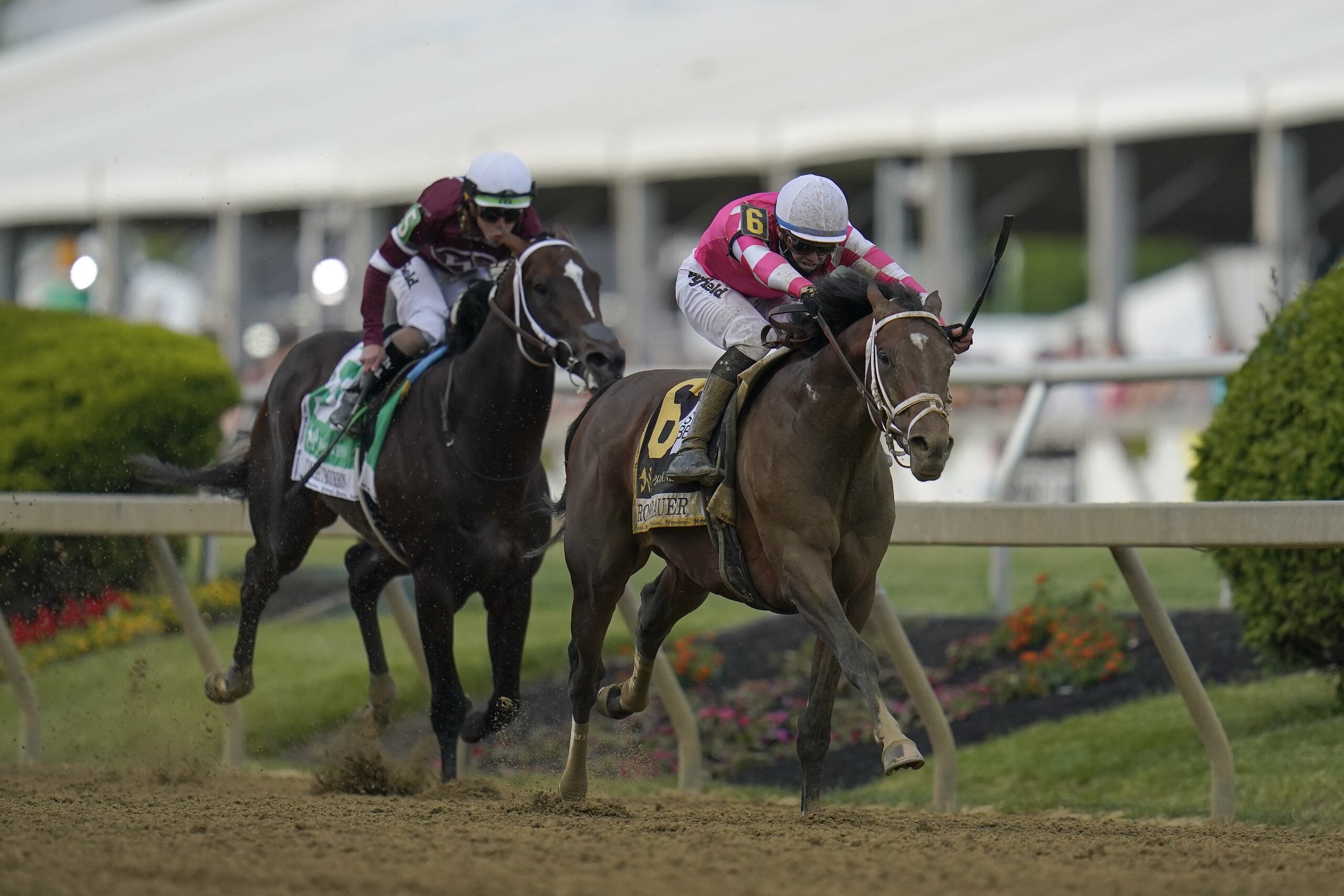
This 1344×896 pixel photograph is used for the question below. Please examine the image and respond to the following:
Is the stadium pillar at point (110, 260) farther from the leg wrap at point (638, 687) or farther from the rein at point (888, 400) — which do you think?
the rein at point (888, 400)

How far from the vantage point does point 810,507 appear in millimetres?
5082

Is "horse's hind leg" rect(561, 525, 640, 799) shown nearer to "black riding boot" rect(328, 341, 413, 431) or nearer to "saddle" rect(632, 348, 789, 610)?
"saddle" rect(632, 348, 789, 610)

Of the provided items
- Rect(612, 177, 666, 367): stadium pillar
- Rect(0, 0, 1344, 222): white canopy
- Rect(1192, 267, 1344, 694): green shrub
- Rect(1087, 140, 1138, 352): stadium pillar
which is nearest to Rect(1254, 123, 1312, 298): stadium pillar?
Rect(0, 0, 1344, 222): white canopy

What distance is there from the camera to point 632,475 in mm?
5875

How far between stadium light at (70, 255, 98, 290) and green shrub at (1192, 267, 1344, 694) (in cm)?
436

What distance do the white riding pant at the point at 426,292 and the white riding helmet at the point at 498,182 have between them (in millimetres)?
475

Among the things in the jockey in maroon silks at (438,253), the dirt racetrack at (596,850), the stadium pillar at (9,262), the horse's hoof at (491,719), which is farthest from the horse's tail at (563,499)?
the stadium pillar at (9,262)

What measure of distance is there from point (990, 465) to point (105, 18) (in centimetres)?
3467

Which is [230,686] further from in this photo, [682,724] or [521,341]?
[521,341]

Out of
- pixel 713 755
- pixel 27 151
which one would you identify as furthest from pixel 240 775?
pixel 27 151

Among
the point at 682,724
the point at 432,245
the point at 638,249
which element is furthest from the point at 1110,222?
the point at 682,724

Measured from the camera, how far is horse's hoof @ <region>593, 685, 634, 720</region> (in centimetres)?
591

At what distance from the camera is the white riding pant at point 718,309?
582 cm

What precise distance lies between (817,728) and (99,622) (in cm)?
529
